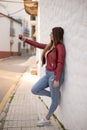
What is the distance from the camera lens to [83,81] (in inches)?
174

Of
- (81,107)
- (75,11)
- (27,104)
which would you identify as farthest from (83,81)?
(27,104)

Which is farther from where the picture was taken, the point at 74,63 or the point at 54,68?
the point at 54,68

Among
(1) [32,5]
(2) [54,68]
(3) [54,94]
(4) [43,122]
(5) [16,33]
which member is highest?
(1) [32,5]

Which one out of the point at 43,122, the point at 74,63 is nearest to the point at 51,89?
the point at 43,122

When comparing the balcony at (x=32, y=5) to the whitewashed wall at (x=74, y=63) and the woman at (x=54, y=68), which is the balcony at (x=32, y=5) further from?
the woman at (x=54, y=68)

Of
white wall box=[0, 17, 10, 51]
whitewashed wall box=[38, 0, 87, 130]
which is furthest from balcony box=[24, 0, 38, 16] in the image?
white wall box=[0, 17, 10, 51]

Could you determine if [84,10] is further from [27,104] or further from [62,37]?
[27,104]

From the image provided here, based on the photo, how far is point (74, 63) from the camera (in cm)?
496

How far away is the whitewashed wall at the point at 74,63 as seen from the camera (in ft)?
14.5

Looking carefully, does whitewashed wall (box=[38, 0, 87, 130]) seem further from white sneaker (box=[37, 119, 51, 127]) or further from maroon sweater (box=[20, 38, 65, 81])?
white sneaker (box=[37, 119, 51, 127])

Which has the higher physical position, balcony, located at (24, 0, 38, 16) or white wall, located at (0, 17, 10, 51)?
balcony, located at (24, 0, 38, 16)

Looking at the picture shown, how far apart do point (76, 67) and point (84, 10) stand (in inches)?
36.4

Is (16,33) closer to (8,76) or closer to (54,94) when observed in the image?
(8,76)

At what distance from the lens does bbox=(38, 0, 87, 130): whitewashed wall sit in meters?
4.41
